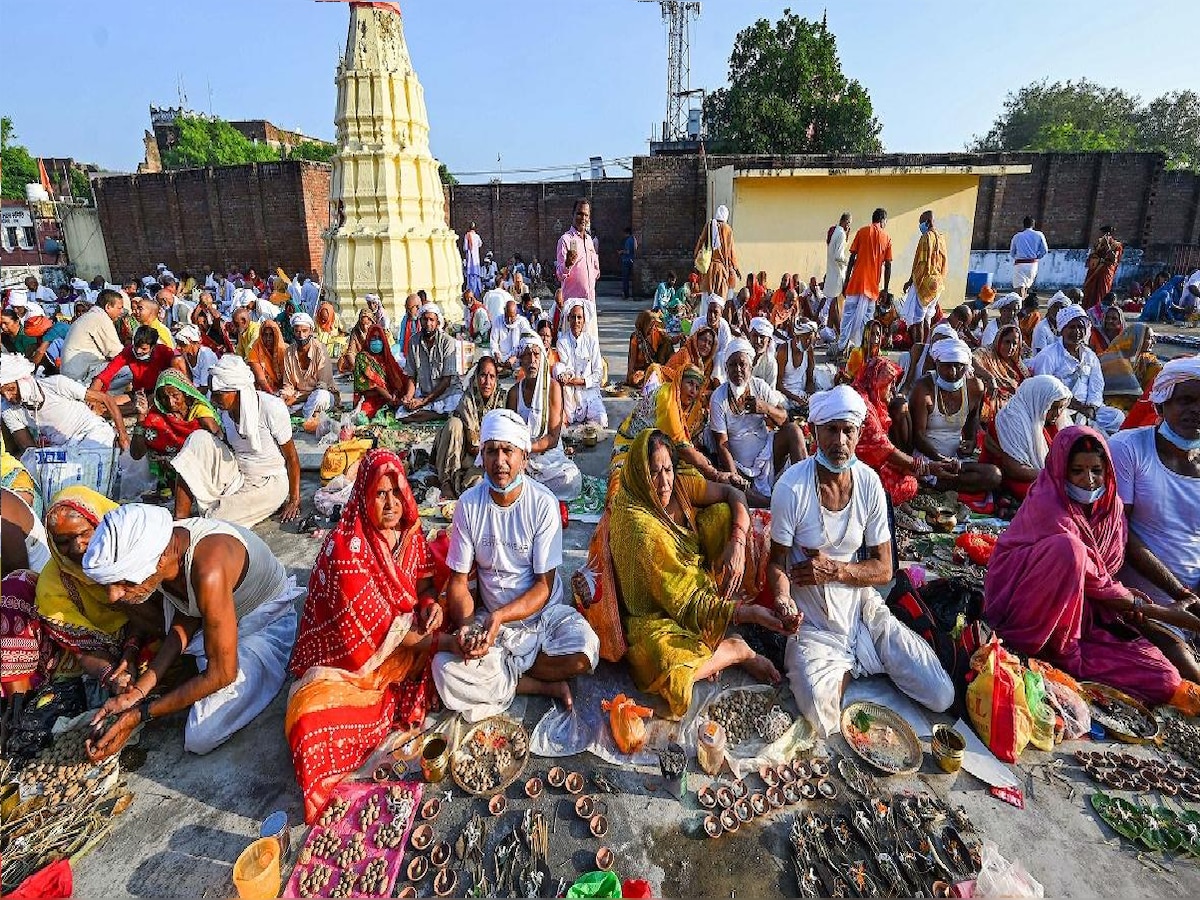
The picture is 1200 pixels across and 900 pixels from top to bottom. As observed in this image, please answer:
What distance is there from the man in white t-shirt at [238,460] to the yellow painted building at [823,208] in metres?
12.8

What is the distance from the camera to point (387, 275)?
11773 millimetres

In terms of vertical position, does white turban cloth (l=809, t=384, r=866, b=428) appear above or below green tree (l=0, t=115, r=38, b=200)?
below

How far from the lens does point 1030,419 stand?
4.60 metres

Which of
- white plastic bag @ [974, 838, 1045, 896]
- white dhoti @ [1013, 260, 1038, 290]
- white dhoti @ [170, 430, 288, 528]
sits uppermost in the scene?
white dhoti @ [1013, 260, 1038, 290]

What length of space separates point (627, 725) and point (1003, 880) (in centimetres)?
138

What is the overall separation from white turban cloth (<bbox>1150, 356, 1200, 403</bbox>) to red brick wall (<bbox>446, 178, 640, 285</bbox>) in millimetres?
19542

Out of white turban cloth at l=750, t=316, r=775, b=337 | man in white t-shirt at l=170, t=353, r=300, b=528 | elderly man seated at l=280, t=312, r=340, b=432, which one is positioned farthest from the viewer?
elderly man seated at l=280, t=312, r=340, b=432

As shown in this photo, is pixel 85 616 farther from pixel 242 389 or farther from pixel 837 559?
pixel 837 559

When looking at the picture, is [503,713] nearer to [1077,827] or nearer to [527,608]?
[527,608]

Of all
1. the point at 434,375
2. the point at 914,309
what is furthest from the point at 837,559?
the point at 914,309

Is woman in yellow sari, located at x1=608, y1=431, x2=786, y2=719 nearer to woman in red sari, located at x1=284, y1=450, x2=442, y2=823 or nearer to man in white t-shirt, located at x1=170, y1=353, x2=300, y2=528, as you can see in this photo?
woman in red sari, located at x1=284, y1=450, x2=442, y2=823

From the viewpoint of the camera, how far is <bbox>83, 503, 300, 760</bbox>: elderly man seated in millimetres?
2561

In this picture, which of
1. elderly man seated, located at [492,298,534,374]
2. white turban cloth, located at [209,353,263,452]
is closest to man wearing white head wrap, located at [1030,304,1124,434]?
elderly man seated, located at [492,298,534,374]

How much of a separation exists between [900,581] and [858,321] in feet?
25.4
